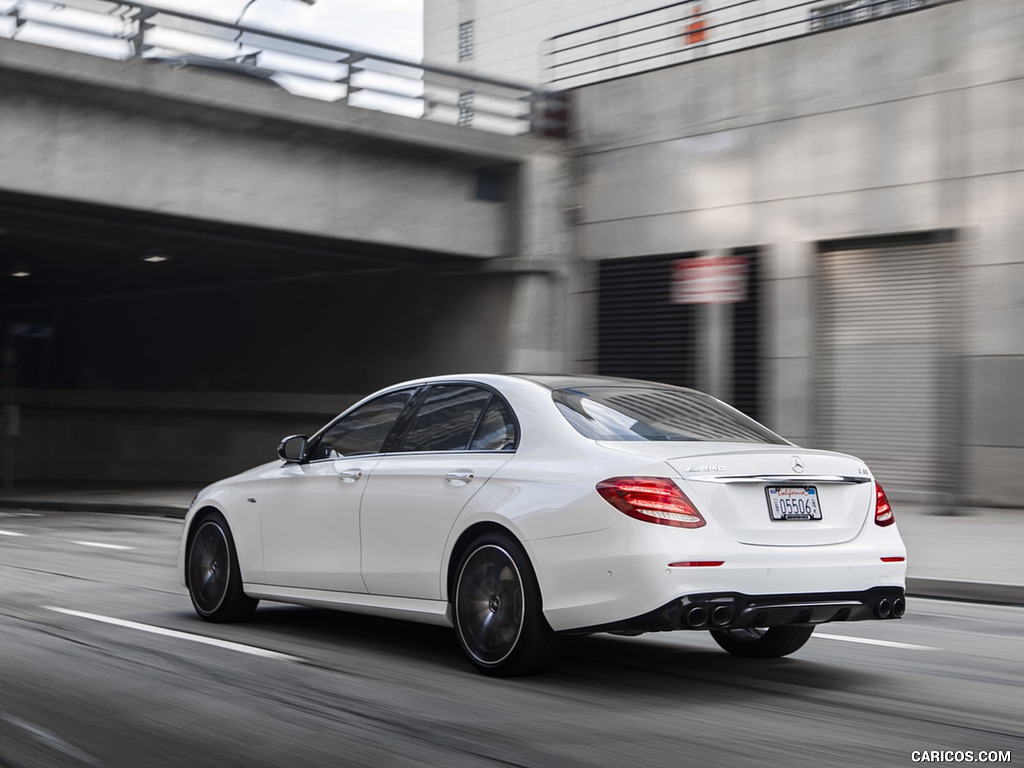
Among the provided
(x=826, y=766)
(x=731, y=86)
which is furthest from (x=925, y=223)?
(x=826, y=766)

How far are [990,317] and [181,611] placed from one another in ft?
37.9

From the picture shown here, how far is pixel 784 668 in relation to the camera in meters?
6.63

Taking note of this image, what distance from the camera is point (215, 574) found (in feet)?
27.0

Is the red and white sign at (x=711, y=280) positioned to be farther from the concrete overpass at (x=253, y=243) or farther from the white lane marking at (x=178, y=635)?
the concrete overpass at (x=253, y=243)

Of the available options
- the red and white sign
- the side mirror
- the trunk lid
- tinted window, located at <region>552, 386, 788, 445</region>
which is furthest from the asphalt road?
the red and white sign

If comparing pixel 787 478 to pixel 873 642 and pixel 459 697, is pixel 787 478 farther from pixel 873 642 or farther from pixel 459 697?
pixel 873 642

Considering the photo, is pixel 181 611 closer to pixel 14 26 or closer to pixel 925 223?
pixel 14 26

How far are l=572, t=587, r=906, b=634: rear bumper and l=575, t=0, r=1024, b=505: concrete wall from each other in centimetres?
1119

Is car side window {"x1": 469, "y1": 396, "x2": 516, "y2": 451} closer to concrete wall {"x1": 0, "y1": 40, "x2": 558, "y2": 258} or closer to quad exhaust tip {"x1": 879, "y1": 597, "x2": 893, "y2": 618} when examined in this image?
quad exhaust tip {"x1": 879, "y1": 597, "x2": 893, "y2": 618}

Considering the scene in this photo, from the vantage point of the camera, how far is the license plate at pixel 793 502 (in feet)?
19.3

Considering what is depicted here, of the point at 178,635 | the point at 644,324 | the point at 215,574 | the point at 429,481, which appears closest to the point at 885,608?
the point at 429,481

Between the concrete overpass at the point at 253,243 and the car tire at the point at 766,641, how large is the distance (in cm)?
1324

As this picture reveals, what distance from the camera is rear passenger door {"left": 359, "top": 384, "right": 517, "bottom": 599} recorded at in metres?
6.48

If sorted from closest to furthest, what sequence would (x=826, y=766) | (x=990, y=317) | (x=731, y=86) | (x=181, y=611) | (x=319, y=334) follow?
(x=826, y=766), (x=181, y=611), (x=990, y=317), (x=731, y=86), (x=319, y=334)
